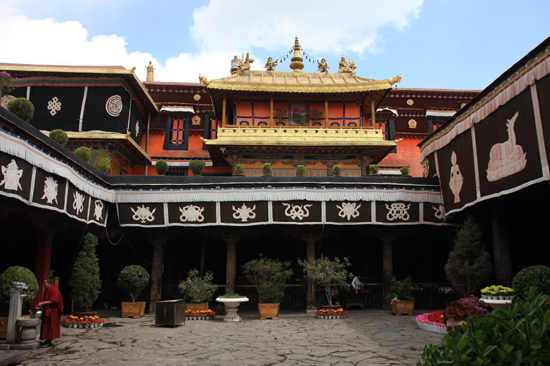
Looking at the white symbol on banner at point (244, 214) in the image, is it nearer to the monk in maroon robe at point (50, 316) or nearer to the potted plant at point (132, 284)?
the potted plant at point (132, 284)

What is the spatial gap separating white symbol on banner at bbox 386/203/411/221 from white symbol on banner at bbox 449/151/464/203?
1665 millimetres

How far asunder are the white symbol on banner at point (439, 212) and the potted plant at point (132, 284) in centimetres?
985

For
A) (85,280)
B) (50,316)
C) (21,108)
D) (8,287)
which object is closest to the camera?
(8,287)

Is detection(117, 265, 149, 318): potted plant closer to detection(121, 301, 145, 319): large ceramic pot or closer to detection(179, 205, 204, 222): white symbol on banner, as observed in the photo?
detection(121, 301, 145, 319): large ceramic pot

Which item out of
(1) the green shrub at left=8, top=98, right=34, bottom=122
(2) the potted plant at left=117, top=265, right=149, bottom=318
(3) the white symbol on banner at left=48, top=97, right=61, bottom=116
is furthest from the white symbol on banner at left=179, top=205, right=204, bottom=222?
(3) the white symbol on banner at left=48, top=97, right=61, bottom=116

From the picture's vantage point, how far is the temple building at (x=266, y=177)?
1084 cm

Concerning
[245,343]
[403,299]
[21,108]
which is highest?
[21,108]

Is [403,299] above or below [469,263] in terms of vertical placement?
below

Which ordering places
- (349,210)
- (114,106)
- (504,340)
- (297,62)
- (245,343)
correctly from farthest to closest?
1. (297,62)
2. (114,106)
3. (349,210)
4. (245,343)
5. (504,340)

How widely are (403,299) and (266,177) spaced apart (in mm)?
6025

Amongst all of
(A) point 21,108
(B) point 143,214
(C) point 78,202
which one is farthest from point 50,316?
(B) point 143,214

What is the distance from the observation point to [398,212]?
14.9 meters

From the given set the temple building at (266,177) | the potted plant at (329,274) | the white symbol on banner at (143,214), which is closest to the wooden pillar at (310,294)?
the temple building at (266,177)

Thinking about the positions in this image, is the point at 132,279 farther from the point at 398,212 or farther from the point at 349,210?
the point at 398,212
